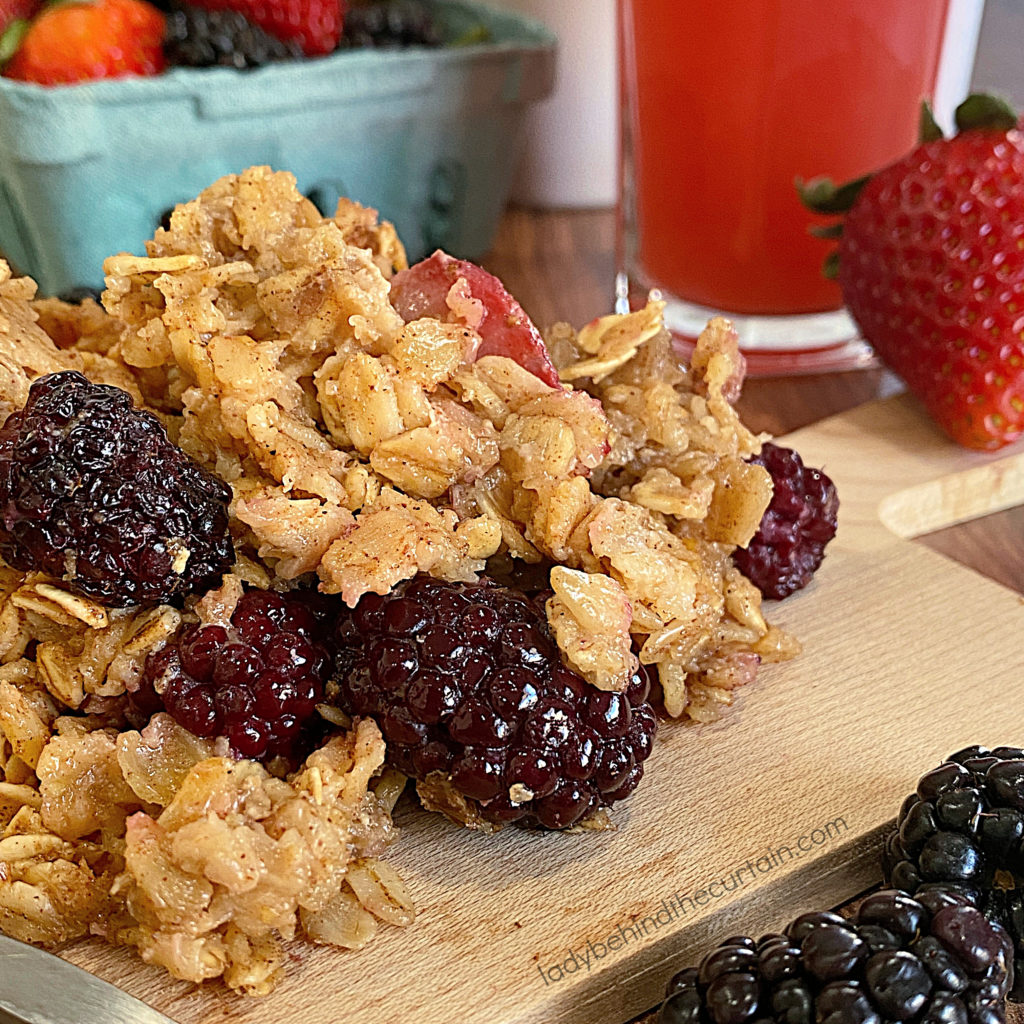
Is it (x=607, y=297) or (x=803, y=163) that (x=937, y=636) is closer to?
(x=803, y=163)

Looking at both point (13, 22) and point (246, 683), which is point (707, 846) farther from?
point (13, 22)

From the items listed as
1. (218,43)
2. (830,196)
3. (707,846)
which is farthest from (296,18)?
(707,846)

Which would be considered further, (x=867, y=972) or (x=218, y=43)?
(x=218, y=43)

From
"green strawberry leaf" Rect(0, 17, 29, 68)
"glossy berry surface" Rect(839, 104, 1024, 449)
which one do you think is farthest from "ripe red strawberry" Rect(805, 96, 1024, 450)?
"green strawberry leaf" Rect(0, 17, 29, 68)

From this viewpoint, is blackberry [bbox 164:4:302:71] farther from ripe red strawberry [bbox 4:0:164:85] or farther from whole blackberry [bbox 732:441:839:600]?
whole blackberry [bbox 732:441:839:600]

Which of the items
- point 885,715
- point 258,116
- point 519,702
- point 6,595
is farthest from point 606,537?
point 258,116
